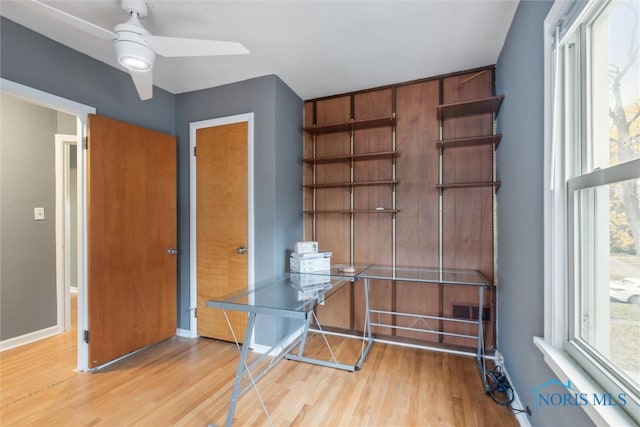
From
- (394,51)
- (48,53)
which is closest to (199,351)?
(48,53)

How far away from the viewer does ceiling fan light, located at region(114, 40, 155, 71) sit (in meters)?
1.56

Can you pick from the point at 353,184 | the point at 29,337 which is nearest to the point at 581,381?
the point at 353,184

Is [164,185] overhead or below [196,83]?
below

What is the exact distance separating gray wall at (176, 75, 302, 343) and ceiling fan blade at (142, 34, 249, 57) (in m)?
0.96

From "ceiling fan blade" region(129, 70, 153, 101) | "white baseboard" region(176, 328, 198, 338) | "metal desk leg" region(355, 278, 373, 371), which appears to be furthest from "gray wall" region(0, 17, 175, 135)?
"metal desk leg" region(355, 278, 373, 371)

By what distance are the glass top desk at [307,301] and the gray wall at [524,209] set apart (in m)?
0.25

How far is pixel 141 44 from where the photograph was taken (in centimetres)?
159

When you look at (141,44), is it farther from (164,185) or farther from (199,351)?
(199,351)

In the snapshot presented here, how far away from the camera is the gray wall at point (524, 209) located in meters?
1.39

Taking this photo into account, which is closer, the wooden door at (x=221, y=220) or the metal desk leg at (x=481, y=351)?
the metal desk leg at (x=481, y=351)

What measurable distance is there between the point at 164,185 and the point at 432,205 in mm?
2601

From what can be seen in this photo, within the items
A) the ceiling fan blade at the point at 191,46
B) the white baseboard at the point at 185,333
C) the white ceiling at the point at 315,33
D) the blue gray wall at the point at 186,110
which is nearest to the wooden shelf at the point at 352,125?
the blue gray wall at the point at 186,110

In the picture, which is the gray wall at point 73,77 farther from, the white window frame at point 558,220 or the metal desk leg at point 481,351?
the metal desk leg at point 481,351

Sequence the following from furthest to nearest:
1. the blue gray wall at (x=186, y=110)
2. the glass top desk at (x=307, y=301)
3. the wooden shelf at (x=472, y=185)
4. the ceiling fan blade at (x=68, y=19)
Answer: the wooden shelf at (x=472, y=185) < the blue gray wall at (x=186, y=110) < the glass top desk at (x=307, y=301) < the ceiling fan blade at (x=68, y=19)
